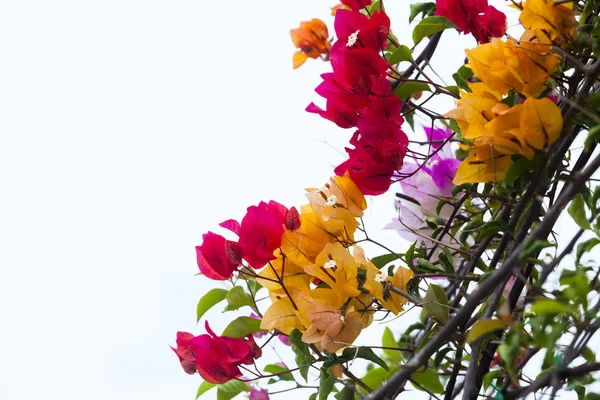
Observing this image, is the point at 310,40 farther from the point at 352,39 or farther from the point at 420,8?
the point at 352,39

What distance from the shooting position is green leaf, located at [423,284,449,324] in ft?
1.94

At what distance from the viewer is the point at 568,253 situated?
0.74 m

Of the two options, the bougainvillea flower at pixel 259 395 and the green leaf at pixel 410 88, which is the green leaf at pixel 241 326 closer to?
the bougainvillea flower at pixel 259 395

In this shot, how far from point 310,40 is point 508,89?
1.76 feet

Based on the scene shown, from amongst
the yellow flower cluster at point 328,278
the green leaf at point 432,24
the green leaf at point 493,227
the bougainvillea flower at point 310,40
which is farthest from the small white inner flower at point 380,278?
the bougainvillea flower at point 310,40

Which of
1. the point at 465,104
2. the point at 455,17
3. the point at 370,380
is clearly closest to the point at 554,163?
the point at 465,104

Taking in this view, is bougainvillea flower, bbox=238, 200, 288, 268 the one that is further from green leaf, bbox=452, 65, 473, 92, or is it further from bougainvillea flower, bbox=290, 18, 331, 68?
bougainvillea flower, bbox=290, 18, 331, 68

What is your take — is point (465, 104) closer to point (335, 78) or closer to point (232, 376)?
point (335, 78)

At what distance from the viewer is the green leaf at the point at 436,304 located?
592 millimetres

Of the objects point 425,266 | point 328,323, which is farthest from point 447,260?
point 328,323

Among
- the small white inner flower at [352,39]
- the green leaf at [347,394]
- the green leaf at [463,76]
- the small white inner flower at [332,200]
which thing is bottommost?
the green leaf at [347,394]

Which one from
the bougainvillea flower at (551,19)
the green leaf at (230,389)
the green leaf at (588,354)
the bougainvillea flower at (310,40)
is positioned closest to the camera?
the green leaf at (588,354)

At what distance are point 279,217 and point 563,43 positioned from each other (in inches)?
10.9

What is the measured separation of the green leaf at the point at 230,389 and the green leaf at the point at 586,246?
14.8 inches
